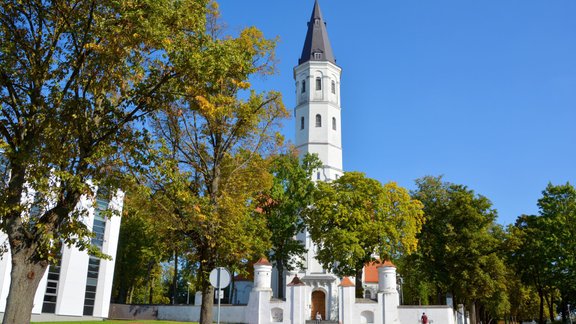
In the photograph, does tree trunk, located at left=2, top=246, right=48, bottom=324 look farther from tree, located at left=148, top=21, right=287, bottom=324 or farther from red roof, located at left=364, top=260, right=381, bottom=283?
red roof, located at left=364, top=260, right=381, bottom=283

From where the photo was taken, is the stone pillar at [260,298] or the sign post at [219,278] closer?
the sign post at [219,278]

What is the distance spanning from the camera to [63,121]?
440 inches

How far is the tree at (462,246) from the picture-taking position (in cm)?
3553

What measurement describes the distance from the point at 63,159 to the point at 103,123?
3.90 feet

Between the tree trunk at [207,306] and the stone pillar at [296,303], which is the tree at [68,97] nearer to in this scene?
the tree trunk at [207,306]

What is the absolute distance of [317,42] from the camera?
54.8 metres

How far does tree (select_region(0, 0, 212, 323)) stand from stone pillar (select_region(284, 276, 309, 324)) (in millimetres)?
21958

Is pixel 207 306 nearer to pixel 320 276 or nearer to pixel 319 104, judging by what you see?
pixel 320 276

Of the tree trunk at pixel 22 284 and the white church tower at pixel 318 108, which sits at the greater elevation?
the white church tower at pixel 318 108

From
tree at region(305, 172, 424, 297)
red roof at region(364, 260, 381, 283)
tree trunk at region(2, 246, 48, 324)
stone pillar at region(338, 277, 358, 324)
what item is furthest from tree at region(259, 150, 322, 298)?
tree trunk at region(2, 246, 48, 324)

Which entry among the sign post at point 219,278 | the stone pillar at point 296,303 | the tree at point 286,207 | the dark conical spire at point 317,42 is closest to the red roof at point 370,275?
the tree at point 286,207

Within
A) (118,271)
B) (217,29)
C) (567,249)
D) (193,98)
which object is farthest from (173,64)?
(118,271)

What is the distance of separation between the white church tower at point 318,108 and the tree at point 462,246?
10849 millimetres

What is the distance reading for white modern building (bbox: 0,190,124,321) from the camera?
32.1 m
